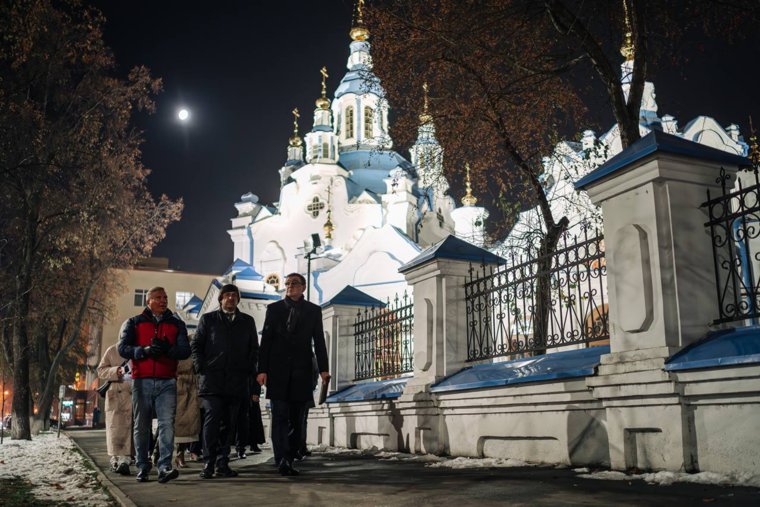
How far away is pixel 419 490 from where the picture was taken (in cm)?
514

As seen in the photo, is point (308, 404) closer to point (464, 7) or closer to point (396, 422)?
point (396, 422)

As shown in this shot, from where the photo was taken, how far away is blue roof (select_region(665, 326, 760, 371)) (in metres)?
4.75

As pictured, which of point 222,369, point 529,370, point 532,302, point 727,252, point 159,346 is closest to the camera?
point 727,252

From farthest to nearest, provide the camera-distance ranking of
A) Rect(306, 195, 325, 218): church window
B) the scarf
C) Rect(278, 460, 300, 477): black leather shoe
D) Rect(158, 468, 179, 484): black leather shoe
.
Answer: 1. Rect(306, 195, 325, 218): church window
2. the scarf
3. Rect(278, 460, 300, 477): black leather shoe
4. Rect(158, 468, 179, 484): black leather shoe

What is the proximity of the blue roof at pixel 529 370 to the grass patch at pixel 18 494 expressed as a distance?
408 cm

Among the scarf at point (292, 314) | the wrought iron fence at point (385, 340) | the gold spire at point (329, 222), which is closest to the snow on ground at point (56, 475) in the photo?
the scarf at point (292, 314)

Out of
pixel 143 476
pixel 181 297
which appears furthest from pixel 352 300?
pixel 181 297

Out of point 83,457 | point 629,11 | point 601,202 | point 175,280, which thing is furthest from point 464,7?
point 175,280

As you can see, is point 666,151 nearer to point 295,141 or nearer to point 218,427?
point 218,427

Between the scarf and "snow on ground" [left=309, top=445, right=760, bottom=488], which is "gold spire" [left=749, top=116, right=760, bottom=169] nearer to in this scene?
"snow on ground" [left=309, top=445, right=760, bottom=488]

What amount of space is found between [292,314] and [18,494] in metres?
2.77

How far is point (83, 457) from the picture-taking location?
1017 centimetres

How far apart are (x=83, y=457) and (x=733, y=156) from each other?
29.5ft

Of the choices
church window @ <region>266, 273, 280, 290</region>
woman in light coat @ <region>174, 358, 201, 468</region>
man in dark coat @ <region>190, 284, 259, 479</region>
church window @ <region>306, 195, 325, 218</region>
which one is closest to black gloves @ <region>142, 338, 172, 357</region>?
man in dark coat @ <region>190, 284, 259, 479</region>
